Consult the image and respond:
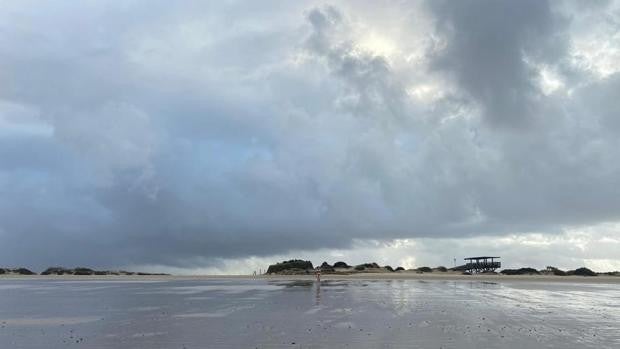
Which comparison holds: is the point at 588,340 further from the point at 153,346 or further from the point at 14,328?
the point at 14,328

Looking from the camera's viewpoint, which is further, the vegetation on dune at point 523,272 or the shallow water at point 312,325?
the vegetation on dune at point 523,272

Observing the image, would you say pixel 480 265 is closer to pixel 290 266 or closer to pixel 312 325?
pixel 290 266

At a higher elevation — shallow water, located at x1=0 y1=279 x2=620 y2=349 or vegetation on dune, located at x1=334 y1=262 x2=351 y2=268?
vegetation on dune, located at x1=334 y1=262 x2=351 y2=268

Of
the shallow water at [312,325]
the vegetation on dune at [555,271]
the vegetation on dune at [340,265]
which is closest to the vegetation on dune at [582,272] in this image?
the vegetation on dune at [555,271]

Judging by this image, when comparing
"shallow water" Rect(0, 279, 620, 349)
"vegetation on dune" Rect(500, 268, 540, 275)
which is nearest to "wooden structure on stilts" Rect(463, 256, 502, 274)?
"vegetation on dune" Rect(500, 268, 540, 275)

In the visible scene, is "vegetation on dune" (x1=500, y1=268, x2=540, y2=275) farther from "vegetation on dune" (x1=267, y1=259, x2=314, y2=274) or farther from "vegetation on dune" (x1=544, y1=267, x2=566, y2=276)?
"vegetation on dune" (x1=267, y1=259, x2=314, y2=274)

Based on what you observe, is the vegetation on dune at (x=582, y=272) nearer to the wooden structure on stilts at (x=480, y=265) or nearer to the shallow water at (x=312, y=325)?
the wooden structure on stilts at (x=480, y=265)

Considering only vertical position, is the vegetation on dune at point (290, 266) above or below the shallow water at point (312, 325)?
above

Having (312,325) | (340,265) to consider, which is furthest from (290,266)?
(312,325)

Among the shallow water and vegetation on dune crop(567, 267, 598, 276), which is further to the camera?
vegetation on dune crop(567, 267, 598, 276)

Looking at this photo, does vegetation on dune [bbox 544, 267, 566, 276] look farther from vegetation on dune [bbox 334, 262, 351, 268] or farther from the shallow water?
the shallow water

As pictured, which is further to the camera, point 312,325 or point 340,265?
point 340,265

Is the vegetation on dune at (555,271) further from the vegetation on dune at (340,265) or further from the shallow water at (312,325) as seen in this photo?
the shallow water at (312,325)

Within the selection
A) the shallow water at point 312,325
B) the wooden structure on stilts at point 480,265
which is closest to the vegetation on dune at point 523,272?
the wooden structure on stilts at point 480,265
